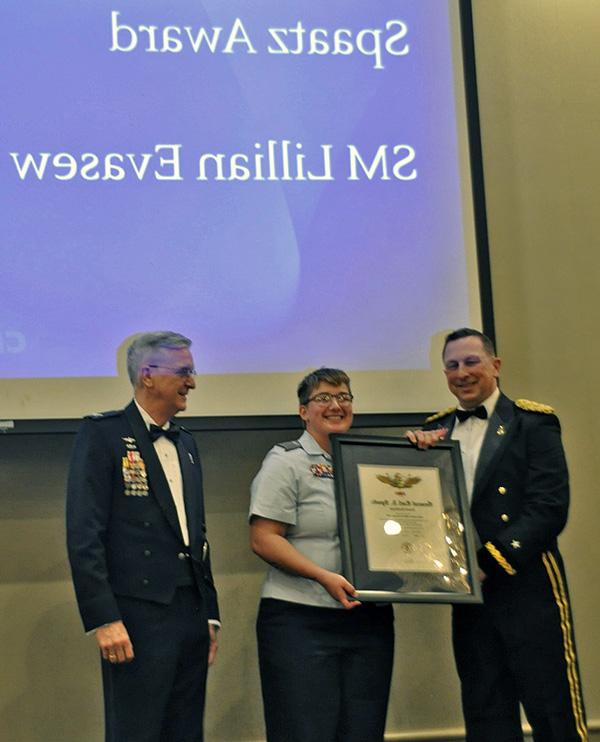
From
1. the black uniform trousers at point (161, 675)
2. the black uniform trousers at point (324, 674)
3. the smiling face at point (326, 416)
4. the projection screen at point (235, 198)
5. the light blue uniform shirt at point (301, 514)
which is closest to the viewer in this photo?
the black uniform trousers at point (161, 675)

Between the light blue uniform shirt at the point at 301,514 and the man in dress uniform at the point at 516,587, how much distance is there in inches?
12.8

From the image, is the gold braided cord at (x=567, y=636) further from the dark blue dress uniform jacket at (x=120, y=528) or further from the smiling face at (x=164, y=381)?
the smiling face at (x=164, y=381)

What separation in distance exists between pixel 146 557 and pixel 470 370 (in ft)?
3.73

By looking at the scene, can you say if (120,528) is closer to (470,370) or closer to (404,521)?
(404,521)

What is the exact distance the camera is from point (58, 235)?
146 inches

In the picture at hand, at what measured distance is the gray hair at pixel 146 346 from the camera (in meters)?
2.95

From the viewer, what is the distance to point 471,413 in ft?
10.5

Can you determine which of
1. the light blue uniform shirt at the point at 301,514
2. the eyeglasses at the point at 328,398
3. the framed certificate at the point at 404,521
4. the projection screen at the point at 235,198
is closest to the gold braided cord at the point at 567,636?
the framed certificate at the point at 404,521

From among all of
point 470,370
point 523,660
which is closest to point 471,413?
point 470,370

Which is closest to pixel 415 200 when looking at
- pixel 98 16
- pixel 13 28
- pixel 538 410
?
pixel 538 410

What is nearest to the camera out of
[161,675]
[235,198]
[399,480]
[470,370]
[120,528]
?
[161,675]

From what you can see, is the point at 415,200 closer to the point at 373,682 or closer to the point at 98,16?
the point at 98,16

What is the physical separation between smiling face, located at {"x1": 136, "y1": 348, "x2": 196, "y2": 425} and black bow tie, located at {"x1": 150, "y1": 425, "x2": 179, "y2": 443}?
0.04m

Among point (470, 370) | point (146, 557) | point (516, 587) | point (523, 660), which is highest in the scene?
point (470, 370)
